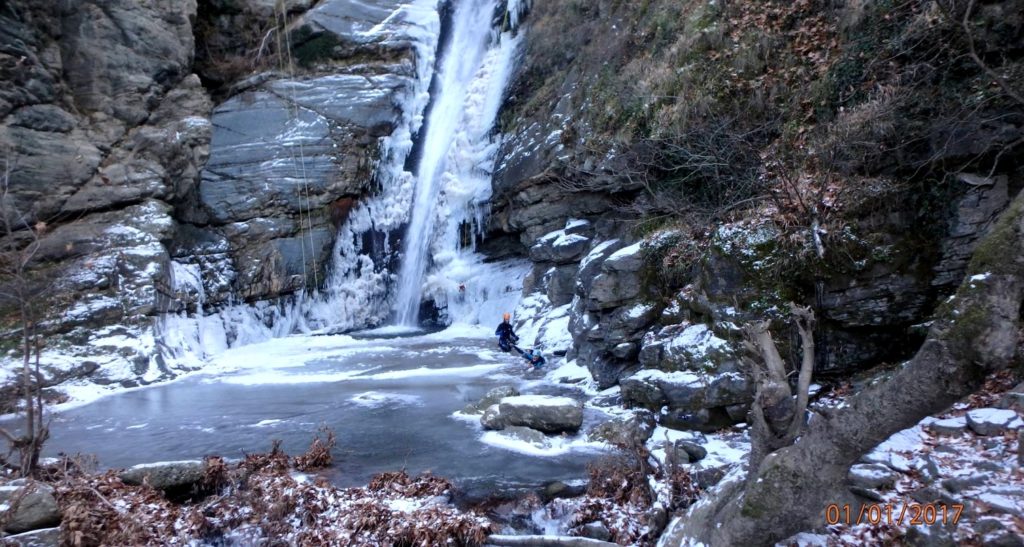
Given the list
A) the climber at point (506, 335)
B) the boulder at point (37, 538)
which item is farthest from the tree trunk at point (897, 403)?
the climber at point (506, 335)

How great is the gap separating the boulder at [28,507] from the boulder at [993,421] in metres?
8.08

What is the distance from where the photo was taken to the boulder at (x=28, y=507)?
5418mm

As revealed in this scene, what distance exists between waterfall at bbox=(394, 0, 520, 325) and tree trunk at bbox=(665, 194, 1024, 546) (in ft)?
45.8

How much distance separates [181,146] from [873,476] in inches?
702

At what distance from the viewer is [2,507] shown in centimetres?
546

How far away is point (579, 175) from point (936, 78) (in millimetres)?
6806

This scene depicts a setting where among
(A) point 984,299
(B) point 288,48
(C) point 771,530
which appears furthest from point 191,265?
(A) point 984,299

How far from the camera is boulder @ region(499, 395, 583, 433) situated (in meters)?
7.93

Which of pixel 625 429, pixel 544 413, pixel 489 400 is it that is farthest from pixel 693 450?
pixel 489 400

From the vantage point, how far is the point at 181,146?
16750 millimetres

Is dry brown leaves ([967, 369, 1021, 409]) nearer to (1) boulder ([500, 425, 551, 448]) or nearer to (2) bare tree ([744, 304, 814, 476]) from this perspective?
(2) bare tree ([744, 304, 814, 476])

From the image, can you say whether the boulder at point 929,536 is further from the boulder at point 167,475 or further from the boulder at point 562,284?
the boulder at point 562,284

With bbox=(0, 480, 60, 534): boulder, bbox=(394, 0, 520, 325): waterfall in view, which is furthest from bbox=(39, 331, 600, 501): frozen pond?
bbox=(394, 0, 520, 325): waterfall

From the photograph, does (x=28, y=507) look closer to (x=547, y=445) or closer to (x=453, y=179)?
(x=547, y=445)
